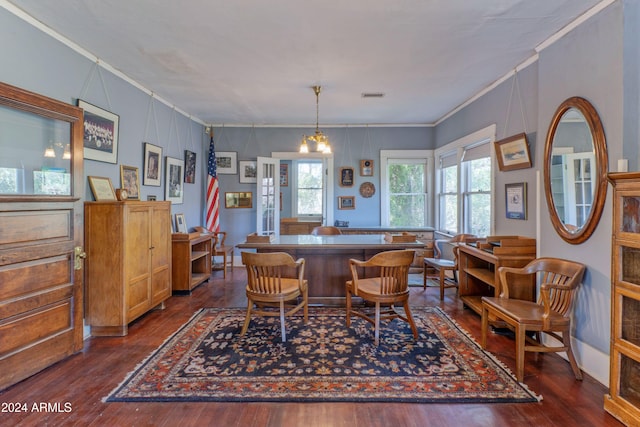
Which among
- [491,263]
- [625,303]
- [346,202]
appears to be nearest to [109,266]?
[491,263]

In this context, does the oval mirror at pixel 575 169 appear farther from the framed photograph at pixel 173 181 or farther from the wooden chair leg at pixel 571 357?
the framed photograph at pixel 173 181

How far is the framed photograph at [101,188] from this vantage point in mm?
3295

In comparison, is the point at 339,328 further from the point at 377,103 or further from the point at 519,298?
the point at 377,103

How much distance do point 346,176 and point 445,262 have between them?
2577 millimetres

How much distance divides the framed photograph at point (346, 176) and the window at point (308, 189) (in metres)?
1.47

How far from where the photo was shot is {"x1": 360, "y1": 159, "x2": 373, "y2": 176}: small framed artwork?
6.27 meters

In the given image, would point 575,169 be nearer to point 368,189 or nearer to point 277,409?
point 277,409

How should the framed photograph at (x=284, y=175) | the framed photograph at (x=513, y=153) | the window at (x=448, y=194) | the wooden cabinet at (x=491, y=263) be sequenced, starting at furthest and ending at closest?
the framed photograph at (x=284, y=175)
the window at (x=448, y=194)
the framed photograph at (x=513, y=153)
the wooden cabinet at (x=491, y=263)

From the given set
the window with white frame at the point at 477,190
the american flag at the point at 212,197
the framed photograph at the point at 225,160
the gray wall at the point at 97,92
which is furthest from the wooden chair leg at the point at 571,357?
the framed photograph at the point at 225,160

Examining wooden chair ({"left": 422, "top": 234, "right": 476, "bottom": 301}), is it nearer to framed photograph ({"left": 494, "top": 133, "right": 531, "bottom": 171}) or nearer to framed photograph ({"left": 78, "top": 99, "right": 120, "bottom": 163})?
framed photograph ({"left": 494, "top": 133, "right": 531, "bottom": 171})

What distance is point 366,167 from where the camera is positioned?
247 inches

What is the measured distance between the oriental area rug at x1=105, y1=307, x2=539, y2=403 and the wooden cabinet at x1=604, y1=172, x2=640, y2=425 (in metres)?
0.46

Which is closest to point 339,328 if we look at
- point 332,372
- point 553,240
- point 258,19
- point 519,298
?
point 332,372

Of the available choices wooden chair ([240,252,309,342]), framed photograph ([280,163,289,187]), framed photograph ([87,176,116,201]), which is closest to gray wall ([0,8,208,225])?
framed photograph ([87,176,116,201])
